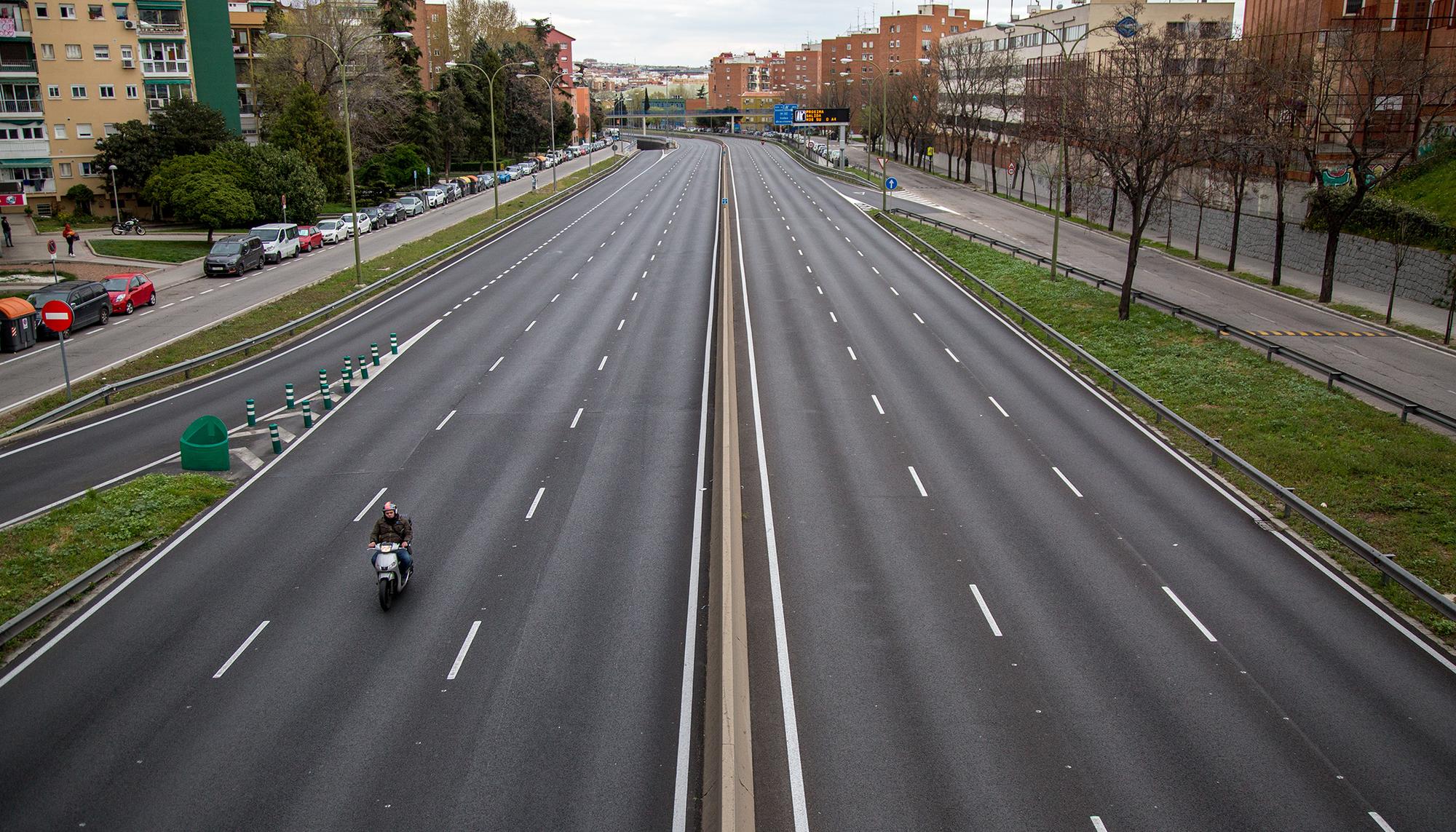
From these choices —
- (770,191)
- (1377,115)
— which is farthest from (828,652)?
(770,191)

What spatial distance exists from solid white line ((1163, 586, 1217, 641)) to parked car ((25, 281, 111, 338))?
3400cm

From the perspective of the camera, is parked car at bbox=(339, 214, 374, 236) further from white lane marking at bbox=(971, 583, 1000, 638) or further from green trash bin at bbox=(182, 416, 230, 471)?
white lane marking at bbox=(971, 583, 1000, 638)

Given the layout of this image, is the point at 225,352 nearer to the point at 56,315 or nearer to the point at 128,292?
the point at 56,315

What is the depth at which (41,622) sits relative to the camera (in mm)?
15094

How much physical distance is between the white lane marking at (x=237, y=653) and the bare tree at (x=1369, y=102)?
119 feet

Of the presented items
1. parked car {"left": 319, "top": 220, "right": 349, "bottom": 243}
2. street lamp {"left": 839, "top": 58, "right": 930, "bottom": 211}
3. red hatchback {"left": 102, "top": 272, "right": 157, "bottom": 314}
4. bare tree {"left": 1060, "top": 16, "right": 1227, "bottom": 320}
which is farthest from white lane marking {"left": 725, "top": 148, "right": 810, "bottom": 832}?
street lamp {"left": 839, "top": 58, "right": 930, "bottom": 211}

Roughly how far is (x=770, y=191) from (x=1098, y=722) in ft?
245

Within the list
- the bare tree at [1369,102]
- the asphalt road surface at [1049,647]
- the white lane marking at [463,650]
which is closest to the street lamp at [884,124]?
the bare tree at [1369,102]

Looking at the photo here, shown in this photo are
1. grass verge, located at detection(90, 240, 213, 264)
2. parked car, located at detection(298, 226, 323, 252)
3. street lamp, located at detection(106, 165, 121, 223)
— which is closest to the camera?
grass verge, located at detection(90, 240, 213, 264)

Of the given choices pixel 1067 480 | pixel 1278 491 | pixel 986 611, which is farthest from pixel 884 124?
pixel 986 611

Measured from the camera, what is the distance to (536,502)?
1955 centimetres

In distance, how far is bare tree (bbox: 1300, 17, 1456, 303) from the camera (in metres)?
37.0

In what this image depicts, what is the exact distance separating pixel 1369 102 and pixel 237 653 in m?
39.3

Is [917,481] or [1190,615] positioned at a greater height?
[917,481]
